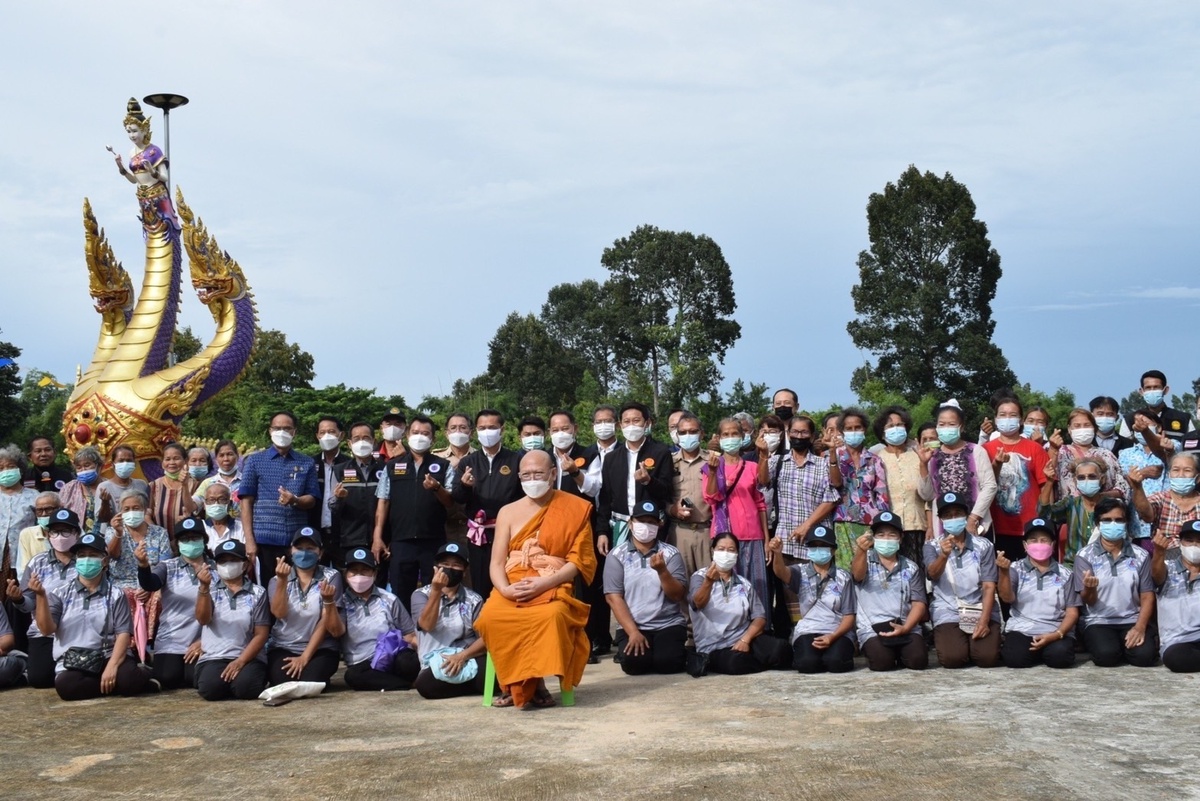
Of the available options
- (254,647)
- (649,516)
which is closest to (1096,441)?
(649,516)

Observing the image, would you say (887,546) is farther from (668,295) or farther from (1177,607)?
(668,295)

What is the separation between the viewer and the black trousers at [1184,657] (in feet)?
25.0

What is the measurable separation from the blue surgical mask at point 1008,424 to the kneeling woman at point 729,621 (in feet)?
7.66

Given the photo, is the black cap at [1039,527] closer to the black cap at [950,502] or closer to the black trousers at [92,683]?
the black cap at [950,502]

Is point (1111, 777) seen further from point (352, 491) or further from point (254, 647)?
point (352, 491)

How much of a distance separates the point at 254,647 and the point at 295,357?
101ft

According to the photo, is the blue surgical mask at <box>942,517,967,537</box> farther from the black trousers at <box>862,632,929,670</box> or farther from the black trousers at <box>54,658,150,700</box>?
the black trousers at <box>54,658,150,700</box>

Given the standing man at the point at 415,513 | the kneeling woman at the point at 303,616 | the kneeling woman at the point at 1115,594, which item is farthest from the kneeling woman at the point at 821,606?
the kneeling woman at the point at 303,616

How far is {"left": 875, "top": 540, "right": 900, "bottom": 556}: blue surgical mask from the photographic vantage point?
826 cm

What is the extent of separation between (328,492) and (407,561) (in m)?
0.98

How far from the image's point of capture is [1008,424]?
9164mm

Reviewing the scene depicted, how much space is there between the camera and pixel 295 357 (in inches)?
1484

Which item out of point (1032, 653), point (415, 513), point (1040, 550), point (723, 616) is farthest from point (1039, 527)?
point (415, 513)

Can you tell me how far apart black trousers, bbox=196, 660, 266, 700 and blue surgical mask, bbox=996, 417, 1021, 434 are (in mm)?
5526
